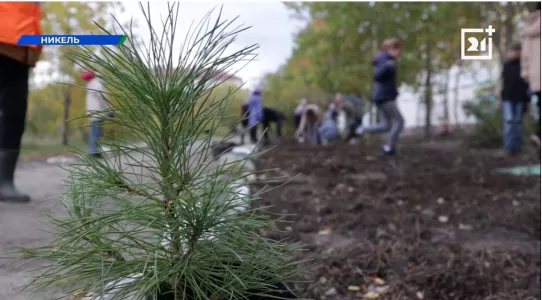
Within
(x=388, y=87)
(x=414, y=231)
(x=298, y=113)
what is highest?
(x=298, y=113)

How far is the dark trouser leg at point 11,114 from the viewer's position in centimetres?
Result: 282

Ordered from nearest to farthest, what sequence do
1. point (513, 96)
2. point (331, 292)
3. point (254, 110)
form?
point (254, 110) < point (331, 292) < point (513, 96)

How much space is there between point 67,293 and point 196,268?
341 mm

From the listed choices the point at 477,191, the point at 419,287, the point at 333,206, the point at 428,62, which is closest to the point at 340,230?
the point at 333,206

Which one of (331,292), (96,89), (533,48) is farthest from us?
(533,48)

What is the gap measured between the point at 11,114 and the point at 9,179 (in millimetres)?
366

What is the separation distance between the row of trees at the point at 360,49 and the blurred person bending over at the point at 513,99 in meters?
2.56

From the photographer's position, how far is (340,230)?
11.0 feet

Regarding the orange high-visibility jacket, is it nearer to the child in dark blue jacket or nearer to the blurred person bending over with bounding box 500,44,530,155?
the child in dark blue jacket

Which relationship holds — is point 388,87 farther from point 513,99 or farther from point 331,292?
point 331,292

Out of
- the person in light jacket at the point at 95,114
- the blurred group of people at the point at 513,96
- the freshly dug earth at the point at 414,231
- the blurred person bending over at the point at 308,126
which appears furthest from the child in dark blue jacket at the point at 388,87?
the blurred person bending over at the point at 308,126

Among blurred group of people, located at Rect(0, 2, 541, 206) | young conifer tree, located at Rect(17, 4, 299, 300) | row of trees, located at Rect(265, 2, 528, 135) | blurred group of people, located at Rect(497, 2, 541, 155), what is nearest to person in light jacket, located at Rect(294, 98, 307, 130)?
row of trees, located at Rect(265, 2, 528, 135)


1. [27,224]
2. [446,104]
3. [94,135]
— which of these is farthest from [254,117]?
[446,104]

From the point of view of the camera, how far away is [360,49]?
16.3 metres
